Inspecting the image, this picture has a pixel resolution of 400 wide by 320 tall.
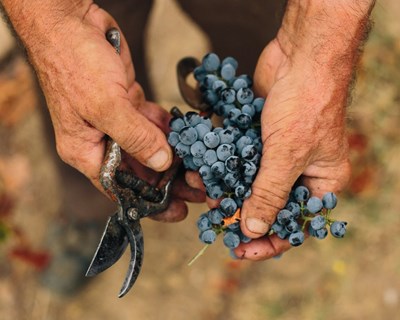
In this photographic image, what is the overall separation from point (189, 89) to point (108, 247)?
0.68m

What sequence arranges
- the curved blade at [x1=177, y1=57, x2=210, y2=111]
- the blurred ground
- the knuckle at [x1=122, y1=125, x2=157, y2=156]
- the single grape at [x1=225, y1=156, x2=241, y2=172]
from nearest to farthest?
the single grape at [x1=225, y1=156, x2=241, y2=172] < the knuckle at [x1=122, y1=125, x2=157, y2=156] < the curved blade at [x1=177, y1=57, x2=210, y2=111] < the blurred ground

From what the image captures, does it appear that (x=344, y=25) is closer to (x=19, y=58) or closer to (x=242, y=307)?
(x=242, y=307)

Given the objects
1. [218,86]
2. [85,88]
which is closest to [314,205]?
[218,86]

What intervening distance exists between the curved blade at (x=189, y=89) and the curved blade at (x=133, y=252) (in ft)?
1.58

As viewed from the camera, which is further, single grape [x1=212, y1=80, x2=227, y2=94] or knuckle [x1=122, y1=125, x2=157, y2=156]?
single grape [x1=212, y1=80, x2=227, y2=94]

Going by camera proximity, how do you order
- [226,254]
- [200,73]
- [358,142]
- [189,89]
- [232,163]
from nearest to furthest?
[232,163], [200,73], [189,89], [226,254], [358,142]

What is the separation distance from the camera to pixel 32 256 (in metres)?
3.05

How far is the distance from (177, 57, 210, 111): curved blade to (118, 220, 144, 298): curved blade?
0.48 meters

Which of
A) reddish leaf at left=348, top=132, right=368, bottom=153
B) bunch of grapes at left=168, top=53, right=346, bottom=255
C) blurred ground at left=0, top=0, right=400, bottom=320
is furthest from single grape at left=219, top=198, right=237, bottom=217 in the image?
reddish leaf at left=348, top=132, right=368, bottom=153

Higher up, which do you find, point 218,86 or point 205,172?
point 218,86

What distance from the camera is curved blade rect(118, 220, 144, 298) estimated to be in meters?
1.65

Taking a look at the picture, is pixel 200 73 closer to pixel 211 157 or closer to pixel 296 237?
pixel 211 157

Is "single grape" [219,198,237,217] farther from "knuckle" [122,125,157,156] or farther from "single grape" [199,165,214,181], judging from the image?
"knuckle" [122,125,157,156]

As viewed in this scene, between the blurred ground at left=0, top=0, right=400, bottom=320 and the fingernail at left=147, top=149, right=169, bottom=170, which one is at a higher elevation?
the fingernail at left=147, top=149, right=169, bottom=170
